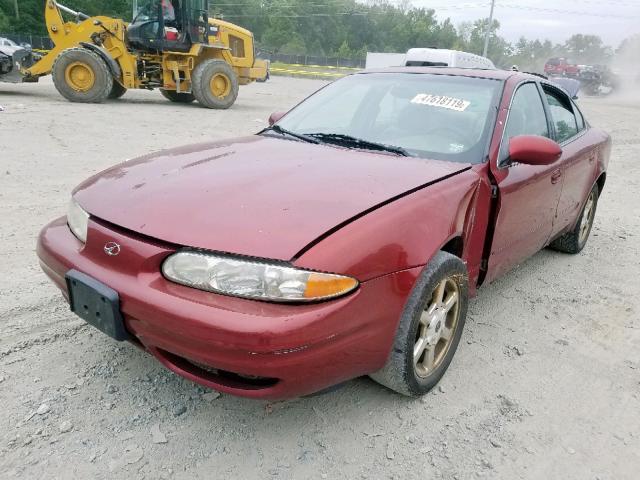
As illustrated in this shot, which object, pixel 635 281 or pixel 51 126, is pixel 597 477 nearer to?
pixel 635 281

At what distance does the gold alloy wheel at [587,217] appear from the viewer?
4.29 metres

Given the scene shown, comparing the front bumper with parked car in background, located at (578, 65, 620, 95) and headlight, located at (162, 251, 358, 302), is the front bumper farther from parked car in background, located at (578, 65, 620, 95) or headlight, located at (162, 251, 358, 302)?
parked car in background, located at (578, 65, 620, 95)

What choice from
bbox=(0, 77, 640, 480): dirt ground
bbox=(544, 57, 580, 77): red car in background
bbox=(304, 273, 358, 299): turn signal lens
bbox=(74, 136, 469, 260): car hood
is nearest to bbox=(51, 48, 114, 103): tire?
bbox=(0, 77, 640, 480): dirt ground

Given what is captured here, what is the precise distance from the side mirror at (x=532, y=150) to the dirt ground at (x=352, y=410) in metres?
1.01

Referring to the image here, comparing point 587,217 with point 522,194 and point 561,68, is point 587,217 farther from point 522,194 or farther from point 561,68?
point 561,68

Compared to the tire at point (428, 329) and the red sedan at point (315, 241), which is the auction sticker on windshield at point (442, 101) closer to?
the red sedan at point (315, 241)

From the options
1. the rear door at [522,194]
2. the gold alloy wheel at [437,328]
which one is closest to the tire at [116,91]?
the rear door at [522,194]

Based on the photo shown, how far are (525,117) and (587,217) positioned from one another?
1.76 metres

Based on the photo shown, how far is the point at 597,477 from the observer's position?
1.95 m

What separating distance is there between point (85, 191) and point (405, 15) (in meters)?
104

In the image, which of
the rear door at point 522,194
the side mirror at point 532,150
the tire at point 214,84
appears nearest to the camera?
the side mirror at point 532,150

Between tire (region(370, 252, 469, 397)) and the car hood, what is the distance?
0.38 metres

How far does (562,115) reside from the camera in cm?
376

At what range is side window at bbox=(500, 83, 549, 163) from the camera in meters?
2.79
